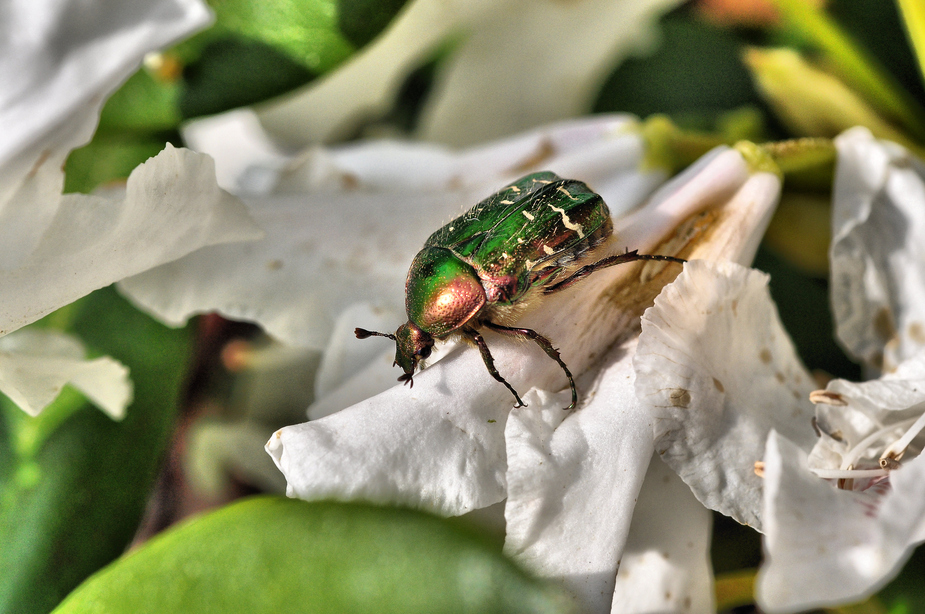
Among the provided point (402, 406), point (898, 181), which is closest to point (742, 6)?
point (898, 181)

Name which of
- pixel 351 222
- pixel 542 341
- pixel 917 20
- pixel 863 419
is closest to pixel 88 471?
pixel 351 222

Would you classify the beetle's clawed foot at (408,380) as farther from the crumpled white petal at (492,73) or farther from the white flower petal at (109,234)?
the crumpled white petal at (492,73)

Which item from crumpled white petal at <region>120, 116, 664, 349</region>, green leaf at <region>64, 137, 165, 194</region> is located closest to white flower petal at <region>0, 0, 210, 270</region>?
crumpled white petal at <region>120, 116, 664, 349</region>

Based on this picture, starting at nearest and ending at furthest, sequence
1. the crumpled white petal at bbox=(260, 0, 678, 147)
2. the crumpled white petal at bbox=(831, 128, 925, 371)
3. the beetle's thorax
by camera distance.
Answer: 1. the beetle's thorax
2. the crumpled white petal at bbox=(831, 128, 925, 371)
3. the crumpled white petal at bbox=(260, 0, 678, 147)

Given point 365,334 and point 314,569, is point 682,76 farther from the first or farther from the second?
point 314,569

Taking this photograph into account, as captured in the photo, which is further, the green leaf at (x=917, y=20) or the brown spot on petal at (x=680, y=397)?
the green leaf at (x=917, y=20)

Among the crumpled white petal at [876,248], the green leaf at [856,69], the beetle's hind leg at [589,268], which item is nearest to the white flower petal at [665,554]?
the beetle's hind leg at [589,268]

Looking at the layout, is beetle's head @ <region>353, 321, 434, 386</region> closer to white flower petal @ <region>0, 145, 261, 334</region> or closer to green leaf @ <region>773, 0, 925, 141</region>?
white flower petal @ <region>0, 145, 261, 334</region>
